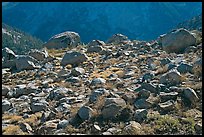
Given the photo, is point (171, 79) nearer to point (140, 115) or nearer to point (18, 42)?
point (140, 115)

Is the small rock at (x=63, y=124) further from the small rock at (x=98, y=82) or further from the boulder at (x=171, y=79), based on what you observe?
the small rock at (x=98, y=82)

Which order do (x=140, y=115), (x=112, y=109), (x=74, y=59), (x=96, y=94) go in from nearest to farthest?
(x=140, y=115)
(x=112, y=109)
(x=96, y=94)
(x=74, y=59)

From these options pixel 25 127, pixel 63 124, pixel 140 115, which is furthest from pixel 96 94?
pixel 25 127

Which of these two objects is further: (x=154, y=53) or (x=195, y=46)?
(x=154, y=53)

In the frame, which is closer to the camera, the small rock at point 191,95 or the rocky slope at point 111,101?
the rocky slope at point 111,101

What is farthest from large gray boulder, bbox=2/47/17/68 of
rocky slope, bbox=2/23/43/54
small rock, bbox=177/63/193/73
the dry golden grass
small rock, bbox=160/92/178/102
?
rocky slope, bbox=2/23/43/54

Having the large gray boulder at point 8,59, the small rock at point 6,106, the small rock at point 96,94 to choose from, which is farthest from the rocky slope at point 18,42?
the small rock at point 96,94

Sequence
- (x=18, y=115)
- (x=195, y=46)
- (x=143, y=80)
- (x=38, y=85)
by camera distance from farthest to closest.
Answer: (x=195, y=46), (x=38, y=85), (x=143, y=80), (x=18, y=115)

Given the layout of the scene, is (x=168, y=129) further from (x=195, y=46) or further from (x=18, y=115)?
(x=195, y=46)

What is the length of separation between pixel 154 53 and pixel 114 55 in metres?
2.27

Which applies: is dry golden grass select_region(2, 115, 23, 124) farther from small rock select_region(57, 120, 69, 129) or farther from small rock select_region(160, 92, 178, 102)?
small rock select_region(160, 92, 178, 102)

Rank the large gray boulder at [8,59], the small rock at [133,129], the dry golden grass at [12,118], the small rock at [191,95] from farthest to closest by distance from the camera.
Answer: the large gray boulder at [8,59]
the dry golden grass at [12,118]
the small rock at [191,95]
the small rock at [133,129]

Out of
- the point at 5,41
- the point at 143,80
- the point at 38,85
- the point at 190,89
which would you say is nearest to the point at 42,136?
the point at 190,89

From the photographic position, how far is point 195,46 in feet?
62.2
